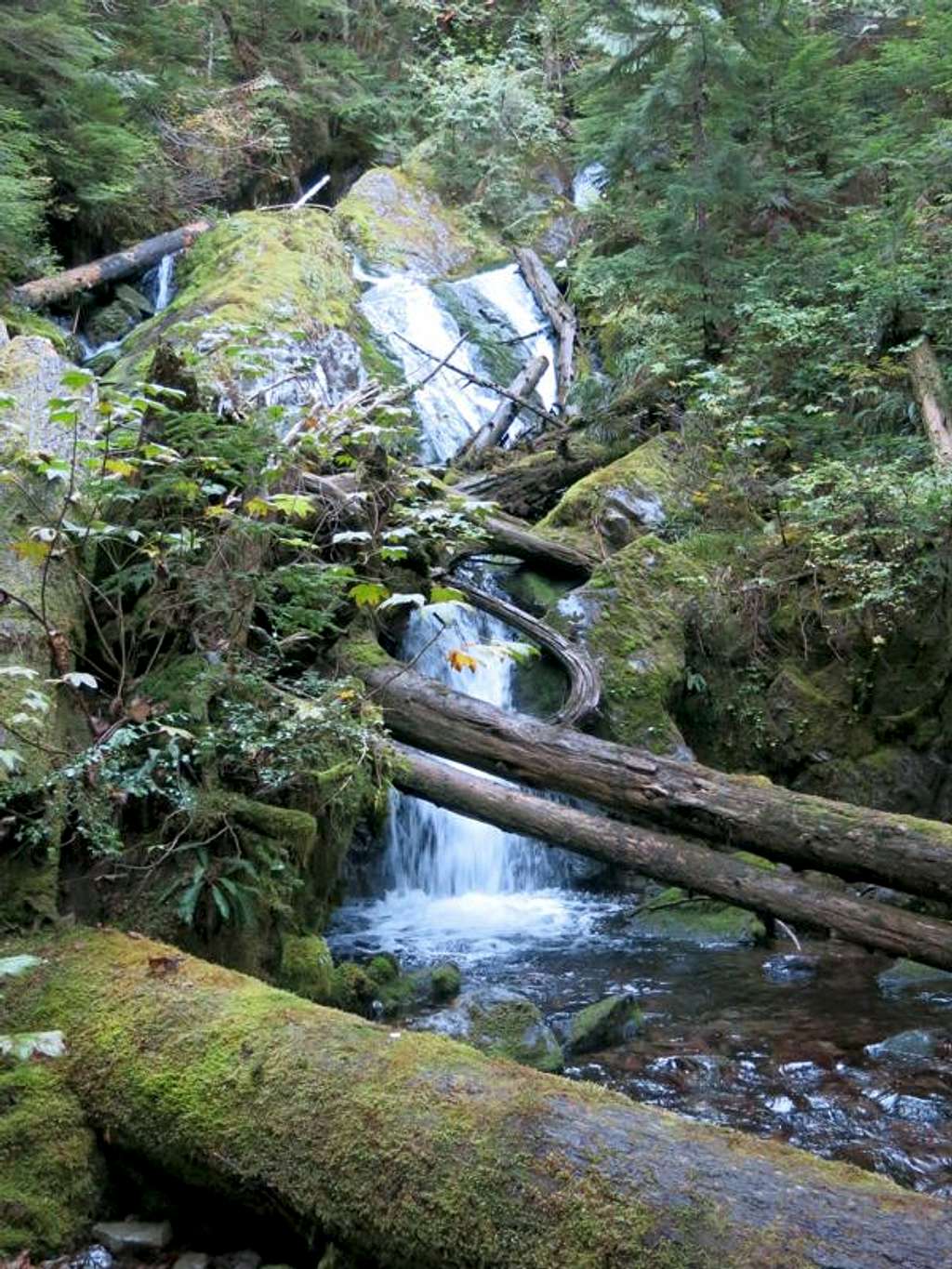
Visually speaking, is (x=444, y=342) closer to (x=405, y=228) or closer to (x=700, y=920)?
(x=405, y=228)

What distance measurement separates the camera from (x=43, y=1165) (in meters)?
2.86

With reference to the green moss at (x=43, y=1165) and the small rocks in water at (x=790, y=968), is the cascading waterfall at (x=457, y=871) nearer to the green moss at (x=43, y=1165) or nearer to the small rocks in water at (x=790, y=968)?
the small rocks in water at (x=790, y=968)

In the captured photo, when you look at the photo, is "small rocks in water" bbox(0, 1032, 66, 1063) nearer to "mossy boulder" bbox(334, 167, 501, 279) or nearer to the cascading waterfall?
the cascading waterfall

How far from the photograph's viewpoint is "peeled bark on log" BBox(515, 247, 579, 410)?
48.0 ft

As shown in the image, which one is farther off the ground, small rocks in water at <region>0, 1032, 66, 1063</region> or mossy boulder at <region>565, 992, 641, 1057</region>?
small rocks in water at <region>0, 1032, 66, 1063</region>

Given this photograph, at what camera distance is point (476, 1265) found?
2373 mm

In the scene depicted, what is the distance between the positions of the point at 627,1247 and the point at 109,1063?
1.66 meters

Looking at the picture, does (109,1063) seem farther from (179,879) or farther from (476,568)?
(476,568)

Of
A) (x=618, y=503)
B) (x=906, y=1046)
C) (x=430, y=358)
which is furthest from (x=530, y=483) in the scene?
(x=906, y=1046)

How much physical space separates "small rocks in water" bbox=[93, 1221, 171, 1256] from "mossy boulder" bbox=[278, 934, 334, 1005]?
1448 mm

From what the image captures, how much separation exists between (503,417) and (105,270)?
553cm

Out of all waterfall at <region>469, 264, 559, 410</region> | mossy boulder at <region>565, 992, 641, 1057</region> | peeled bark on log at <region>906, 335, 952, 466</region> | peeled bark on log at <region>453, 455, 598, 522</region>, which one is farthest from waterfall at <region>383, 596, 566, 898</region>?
waterfall at <region>469, 264, 559, 410</region>

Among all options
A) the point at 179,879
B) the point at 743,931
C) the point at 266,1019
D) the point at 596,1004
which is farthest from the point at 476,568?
the point at 266,1019

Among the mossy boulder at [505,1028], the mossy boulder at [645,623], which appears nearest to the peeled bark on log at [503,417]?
the mossy boulder at [645,623]
